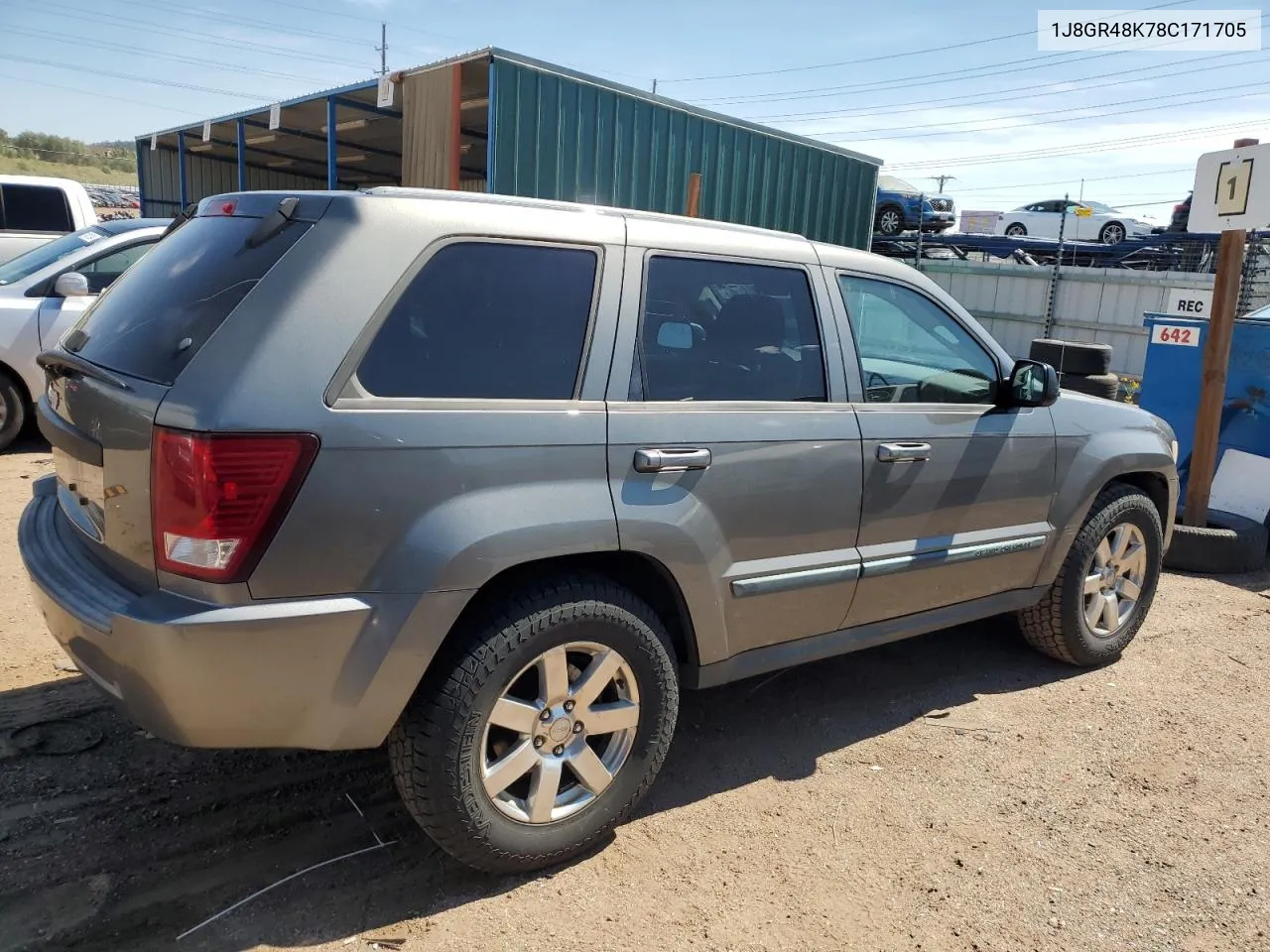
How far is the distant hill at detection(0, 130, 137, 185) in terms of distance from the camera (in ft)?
156

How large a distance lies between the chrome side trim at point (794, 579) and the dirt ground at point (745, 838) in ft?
2.40

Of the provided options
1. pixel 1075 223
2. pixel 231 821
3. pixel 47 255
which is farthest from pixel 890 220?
pixel 231 821

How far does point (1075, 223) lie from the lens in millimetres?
26141

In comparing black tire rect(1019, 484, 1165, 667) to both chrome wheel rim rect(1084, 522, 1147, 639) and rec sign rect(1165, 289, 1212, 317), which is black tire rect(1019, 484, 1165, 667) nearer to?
chrome wheel rim rect(1084, 522, 1147, 639)

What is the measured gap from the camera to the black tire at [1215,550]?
19.8 ft

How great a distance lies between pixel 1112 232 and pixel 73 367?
2768 centimetres

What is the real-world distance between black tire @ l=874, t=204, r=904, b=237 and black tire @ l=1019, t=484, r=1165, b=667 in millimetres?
19528

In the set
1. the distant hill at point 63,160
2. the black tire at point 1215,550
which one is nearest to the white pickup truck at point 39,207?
the black tire at point 1215,550

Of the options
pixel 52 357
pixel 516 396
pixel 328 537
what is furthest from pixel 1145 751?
pixel 52 357

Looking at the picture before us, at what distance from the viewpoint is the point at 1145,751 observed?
3.71m

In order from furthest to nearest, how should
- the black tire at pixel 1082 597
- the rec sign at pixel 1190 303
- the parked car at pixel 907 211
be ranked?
the parked car at pixel 907 211
the rec sign at pixel 1190 303
the black tire at pixel 1082 597

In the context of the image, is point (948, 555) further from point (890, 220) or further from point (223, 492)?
point (890, 220)

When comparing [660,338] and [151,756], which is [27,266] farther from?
[660,338]

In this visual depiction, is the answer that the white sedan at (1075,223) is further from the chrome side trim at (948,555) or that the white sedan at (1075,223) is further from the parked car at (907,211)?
the chrome side trim at (948,555)
